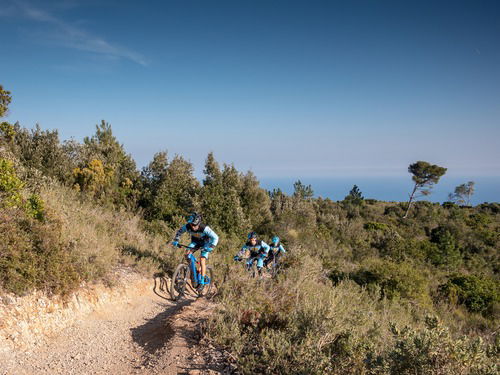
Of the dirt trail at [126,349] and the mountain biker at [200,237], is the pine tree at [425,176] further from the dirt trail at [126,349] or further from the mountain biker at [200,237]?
the dirt trail at [126,349]

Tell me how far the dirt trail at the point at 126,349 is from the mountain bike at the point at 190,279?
740 millimetres

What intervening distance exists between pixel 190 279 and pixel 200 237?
122 centimetres

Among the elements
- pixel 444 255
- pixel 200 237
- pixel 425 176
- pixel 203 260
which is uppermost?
pixel 425 176

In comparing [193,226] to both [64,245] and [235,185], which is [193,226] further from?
[235,185]

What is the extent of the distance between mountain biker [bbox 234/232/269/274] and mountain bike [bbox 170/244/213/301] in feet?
6.17

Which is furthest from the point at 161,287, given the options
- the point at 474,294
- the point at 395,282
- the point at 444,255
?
the point at 444,255

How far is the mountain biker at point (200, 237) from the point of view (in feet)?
24.0

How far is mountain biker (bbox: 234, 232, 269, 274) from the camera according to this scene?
31.9ft

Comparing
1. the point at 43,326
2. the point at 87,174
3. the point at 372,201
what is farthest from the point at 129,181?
the point at 372,201

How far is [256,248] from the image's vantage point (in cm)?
1018

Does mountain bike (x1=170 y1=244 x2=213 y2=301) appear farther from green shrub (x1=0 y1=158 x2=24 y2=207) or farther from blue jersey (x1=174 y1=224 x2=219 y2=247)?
green shrub (x1=0 y1=158 x2=24 y2=207)

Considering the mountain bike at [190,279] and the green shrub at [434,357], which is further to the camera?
the mountain bike at [190,279]

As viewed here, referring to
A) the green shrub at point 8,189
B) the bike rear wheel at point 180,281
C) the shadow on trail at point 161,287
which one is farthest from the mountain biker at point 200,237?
→ the green shrub at point 8,189

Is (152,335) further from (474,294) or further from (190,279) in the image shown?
→ (474,294)
